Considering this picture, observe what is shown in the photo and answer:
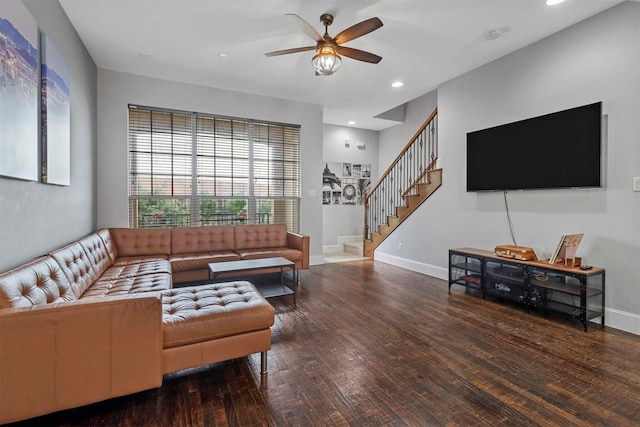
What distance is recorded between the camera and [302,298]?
384 centimetres

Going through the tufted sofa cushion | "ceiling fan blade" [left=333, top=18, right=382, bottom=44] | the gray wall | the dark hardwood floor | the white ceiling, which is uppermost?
the white ceiling

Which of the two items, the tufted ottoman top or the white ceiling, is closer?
the tufted ottoman top

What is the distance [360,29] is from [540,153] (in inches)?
98.9

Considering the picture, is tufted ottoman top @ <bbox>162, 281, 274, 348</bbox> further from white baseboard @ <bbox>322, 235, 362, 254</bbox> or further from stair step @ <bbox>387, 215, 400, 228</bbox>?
white baseboard @ <bbox>322, 235, 362, 254</bbox>

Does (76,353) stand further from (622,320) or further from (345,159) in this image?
(345,159)

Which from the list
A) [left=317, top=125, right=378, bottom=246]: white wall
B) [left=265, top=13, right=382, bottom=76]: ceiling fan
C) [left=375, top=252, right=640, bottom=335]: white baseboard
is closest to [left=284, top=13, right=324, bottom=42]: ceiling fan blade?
[left=265, top=13, right=382, bottom=76]: ceiling fan

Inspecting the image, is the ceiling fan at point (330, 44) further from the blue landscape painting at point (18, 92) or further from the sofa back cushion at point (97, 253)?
the sofa back cushion at point (97, 253)

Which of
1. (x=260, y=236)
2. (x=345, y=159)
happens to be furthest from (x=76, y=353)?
(x=345, y=159)

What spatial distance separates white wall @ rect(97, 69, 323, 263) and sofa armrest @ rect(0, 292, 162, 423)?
135 inches

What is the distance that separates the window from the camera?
473cm

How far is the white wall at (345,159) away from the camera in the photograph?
293 inches

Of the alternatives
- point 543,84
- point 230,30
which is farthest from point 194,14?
point 543,84

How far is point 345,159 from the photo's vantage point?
25.1ft

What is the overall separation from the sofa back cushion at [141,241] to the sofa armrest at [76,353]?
2.93m
